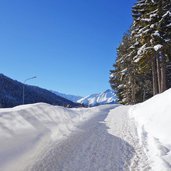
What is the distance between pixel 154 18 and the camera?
26453 millimetres

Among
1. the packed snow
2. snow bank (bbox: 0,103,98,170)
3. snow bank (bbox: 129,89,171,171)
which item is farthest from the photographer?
snow bank (bbox: 0,103,98,170)

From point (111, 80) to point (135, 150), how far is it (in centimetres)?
4963

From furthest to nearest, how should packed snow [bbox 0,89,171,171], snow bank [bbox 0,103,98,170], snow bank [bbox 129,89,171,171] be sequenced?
1. snow bank [bbox 0,103,98,170]
2. packed snow [bbox 0,89,171,171]
3. snow bank [bbox 129,89,171,171]

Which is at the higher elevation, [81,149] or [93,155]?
[81,149]

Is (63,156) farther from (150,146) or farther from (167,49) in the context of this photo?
(167,49)

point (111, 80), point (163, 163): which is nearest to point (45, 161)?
point (163, 163)

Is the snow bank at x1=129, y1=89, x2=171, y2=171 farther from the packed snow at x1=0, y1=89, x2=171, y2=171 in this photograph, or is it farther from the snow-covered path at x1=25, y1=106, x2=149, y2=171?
the snow-covered path at x1=25, y1=106, x2=149, y2=171

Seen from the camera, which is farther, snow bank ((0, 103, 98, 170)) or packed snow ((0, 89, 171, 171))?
snow bank ((0, 103, 98, 170))

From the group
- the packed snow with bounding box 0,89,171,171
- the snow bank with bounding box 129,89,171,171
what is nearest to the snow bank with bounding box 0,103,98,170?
the packed snow with bounding box 0,89,171,171

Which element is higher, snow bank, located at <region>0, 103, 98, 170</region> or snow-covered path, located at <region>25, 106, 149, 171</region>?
snow bank, located at <region>0, 103, 98, 170</region>

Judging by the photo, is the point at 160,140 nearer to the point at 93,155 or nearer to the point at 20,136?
the point at 93,155

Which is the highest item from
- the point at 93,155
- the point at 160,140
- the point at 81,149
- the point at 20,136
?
the point at 20,136

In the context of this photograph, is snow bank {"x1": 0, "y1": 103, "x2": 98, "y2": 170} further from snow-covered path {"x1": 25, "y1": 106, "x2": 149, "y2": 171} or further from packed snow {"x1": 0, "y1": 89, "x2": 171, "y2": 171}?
snow-covered path {"x1": 25, "y1": 106, "x2": 149, "y2": 171}

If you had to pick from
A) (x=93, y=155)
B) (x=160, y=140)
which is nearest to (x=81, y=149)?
(x=93, y=155)
